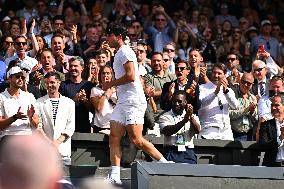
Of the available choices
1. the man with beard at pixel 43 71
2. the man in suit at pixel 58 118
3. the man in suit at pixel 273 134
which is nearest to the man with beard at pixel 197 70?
the man in suit at pixel 273 134

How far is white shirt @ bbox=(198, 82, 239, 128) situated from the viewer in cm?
1119

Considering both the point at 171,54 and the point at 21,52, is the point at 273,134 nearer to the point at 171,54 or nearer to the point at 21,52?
the point at 171,54

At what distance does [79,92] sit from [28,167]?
8.09m

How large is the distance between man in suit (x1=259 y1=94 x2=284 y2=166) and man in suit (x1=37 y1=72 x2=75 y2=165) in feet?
8.39

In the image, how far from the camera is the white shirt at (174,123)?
1001cm

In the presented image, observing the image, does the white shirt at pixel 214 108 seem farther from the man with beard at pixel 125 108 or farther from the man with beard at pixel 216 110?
the man with beard at pixel 125 108

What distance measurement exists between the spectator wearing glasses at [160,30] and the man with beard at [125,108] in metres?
5.79

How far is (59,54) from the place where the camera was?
12266 mm

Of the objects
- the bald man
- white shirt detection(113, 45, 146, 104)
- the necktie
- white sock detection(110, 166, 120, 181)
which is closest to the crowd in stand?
the necktie

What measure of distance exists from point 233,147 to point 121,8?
20.6 feet

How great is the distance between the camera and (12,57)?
39.8ft

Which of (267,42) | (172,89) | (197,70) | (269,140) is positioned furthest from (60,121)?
(267,42)

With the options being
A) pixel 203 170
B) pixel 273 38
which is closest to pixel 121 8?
pixel 273 38

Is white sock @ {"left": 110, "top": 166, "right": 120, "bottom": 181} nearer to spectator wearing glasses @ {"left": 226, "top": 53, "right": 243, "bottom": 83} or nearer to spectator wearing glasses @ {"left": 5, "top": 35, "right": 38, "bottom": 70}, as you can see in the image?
spectator wearing glasses @ {"left": 5, "top": 35, "right": 38, "bottom": 70}
